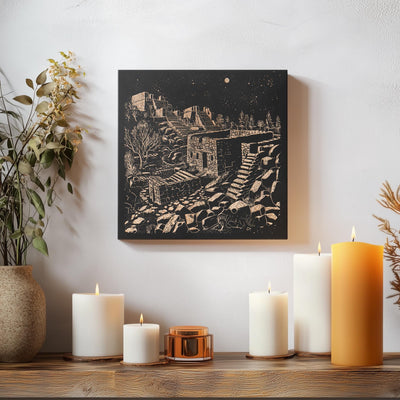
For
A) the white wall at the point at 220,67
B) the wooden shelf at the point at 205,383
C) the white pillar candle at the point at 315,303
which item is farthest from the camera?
the white wall at the point at 220,67

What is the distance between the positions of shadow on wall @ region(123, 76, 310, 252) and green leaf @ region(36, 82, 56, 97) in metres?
Result: 0.33

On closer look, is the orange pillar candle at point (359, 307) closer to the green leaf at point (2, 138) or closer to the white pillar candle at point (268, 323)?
the white pillar candle at point (268, 323)

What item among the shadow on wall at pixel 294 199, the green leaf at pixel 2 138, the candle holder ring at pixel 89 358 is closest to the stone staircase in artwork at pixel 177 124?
the shadow on wall at pixel 294 199

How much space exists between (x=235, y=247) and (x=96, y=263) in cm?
28

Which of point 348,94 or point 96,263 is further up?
point 348,94

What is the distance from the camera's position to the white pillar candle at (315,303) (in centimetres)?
100

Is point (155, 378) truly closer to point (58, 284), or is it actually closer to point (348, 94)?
point (58, 284)

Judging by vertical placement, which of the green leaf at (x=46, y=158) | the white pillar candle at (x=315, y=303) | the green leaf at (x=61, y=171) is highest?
the green leaf at (x=46, y=158)

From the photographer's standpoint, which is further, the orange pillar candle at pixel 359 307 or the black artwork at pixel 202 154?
the black artwork at pixel 202 154

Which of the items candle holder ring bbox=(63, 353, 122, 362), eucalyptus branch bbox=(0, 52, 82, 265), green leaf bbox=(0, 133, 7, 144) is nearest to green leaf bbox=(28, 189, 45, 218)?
eucalyptus branch bbox=(0, 52, 82, 265)

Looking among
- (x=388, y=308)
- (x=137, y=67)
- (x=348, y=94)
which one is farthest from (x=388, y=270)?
(x=137, y=67)

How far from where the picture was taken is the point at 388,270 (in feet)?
3.57

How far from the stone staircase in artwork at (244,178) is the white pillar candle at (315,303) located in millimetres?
181

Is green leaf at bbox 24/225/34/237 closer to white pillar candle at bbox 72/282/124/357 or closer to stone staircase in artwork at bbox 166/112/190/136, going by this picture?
white pillar candle at bbox 72/282/124/357
